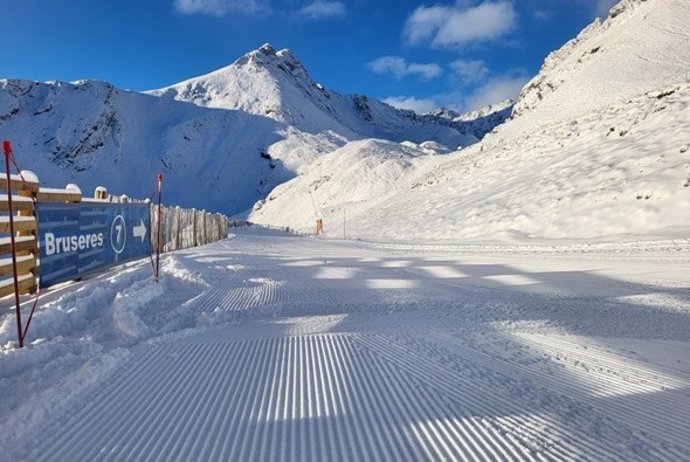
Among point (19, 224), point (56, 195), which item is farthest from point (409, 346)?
point (56, 195)

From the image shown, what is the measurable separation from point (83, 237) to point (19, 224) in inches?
92.1

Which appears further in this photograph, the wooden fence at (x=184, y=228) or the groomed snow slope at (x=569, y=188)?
the groomed snow slope at (x=569, y=188)

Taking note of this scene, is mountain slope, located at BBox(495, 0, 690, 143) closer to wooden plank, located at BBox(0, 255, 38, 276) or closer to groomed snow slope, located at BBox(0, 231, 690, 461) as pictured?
groomed snow slope, located at BBox(0, 231, 690, 461)

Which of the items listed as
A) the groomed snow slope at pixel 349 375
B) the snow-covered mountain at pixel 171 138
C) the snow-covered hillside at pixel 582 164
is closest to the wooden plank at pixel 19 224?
the groomed snow slope at pixel 349 375

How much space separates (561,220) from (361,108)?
161 metres

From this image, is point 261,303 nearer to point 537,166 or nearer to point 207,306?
point 207,306

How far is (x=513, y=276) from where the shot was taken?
999 centimetres

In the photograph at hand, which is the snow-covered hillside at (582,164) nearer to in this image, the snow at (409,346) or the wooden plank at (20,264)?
the snow at (409,346)

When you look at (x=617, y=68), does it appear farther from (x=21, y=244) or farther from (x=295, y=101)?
(x=295, y=101)

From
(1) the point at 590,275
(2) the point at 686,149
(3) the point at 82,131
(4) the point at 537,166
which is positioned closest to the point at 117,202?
(1) the point at 590,275

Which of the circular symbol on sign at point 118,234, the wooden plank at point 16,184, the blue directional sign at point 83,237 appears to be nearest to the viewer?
the wooden plank at point 16,184

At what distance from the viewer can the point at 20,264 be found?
738cm

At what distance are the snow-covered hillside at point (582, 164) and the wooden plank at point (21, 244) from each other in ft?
53.1

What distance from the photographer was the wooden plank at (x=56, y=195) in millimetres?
8484
